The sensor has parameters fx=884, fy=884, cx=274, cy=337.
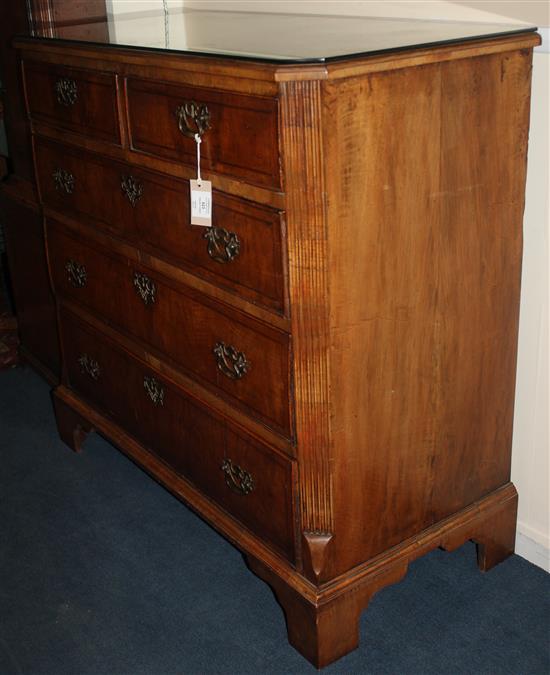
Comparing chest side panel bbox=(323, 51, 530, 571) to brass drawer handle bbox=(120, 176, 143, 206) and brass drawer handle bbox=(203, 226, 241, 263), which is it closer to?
brass drawer handle bbox=(203, 226, 241, 263)

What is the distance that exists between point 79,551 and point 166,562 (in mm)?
264

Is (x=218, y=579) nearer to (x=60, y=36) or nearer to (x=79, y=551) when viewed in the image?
(x=79, y=551)

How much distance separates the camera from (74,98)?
7.65 ft

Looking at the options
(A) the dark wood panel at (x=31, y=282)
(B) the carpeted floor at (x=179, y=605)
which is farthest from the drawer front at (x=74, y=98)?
(B) the carpeted floor at (x=179, y=605)

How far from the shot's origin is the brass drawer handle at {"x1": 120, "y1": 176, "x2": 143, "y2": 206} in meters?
2.16

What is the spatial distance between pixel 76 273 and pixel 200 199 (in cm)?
89

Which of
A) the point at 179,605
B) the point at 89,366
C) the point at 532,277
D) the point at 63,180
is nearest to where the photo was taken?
the point at 532,277

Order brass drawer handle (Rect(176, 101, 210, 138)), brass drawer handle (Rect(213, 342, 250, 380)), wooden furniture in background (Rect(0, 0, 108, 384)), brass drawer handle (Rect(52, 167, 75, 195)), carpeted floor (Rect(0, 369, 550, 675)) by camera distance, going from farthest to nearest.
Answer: wooden furniture in background (Rect(0, 0, 108, 384))
brass drawer handle (Rect(52, 167, 75, 195))
carpeted floor (Rect(0, 369, 550, 675))
brass drawer handle (Rect(213, 342, 250, 380))
brass drawer handle (Rect(176, 101, 210, 138))

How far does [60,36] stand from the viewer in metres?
2.50

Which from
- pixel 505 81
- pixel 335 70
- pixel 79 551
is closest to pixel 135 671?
pixel 79 551

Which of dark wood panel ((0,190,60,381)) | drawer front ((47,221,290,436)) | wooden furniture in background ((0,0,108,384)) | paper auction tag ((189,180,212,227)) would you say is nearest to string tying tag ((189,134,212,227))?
paper auction tag ((189,180,212,227))

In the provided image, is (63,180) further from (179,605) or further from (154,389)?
(179,605)

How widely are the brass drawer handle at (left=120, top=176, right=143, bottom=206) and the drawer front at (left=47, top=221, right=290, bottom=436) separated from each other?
0.61 ft

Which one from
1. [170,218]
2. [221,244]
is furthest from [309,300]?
[170,218]
